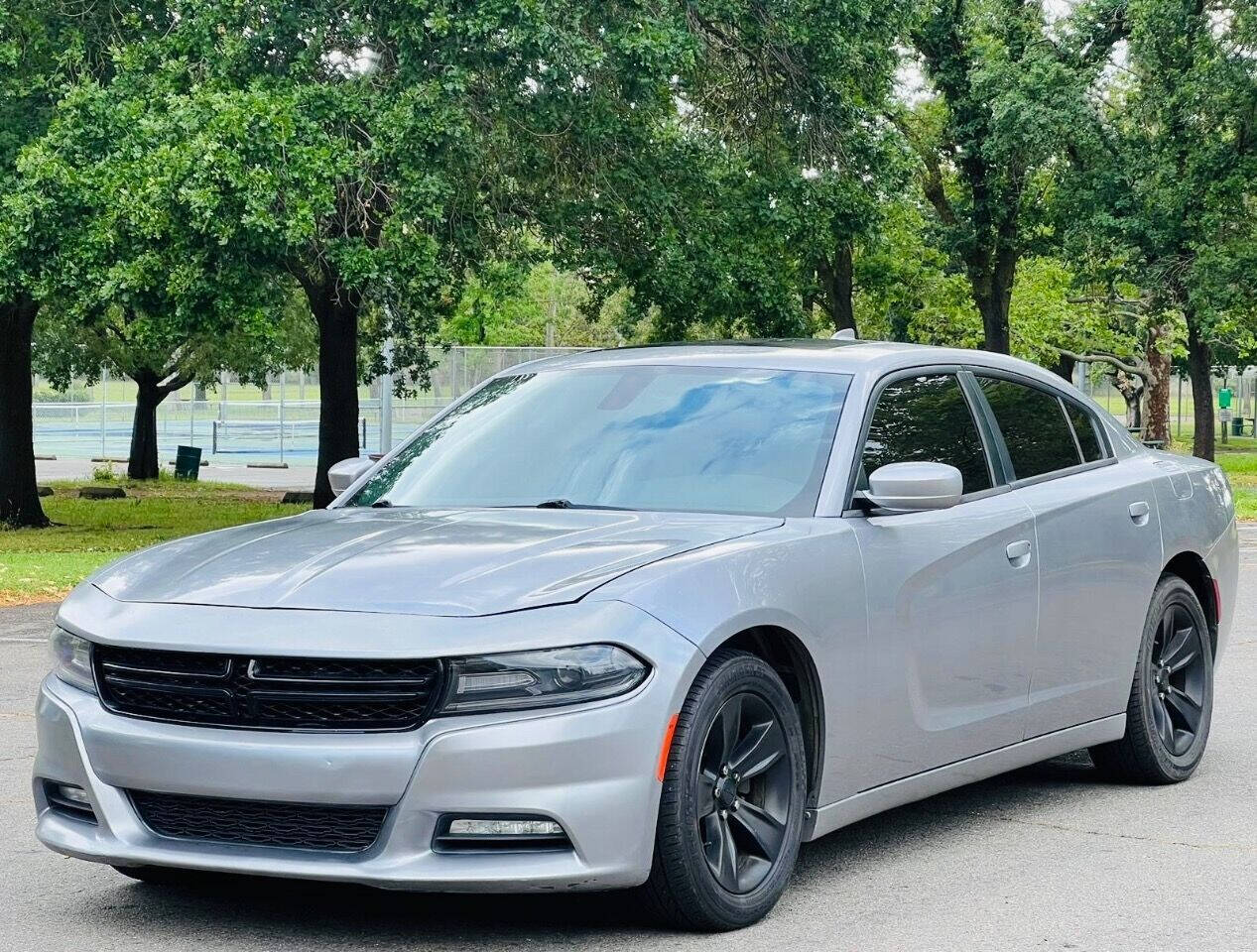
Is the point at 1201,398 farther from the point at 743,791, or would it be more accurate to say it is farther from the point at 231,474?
the point at 743,791

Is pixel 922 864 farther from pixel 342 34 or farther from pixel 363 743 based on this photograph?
pixel 342 34

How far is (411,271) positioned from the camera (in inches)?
794

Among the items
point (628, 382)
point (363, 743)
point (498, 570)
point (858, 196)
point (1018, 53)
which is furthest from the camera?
point (1018, 53)

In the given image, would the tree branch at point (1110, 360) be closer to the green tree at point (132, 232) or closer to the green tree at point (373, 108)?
the green tree at point (373, 108)

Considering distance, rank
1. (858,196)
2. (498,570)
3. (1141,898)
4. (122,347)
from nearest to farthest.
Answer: (498,570) → (1141,898) → (858,196) → (122,347)

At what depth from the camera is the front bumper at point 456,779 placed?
4.67 meters

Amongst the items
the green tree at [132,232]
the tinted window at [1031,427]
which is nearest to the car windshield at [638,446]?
the tinted window at [1031,427]

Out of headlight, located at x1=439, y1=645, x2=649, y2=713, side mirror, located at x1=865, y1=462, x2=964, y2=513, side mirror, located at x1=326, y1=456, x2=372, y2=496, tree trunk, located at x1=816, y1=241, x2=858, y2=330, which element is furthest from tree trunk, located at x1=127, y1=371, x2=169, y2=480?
headlight, located at x1=439, y1=645, x2=649, y2=713

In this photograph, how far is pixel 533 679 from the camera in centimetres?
473

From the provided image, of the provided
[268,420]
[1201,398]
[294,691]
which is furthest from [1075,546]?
[268,420]

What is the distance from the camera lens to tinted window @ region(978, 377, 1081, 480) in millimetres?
7031

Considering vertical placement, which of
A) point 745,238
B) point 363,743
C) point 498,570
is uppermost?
point 745,238

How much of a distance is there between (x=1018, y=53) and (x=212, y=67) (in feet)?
62.9

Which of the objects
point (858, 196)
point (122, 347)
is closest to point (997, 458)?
point (858, 196)
